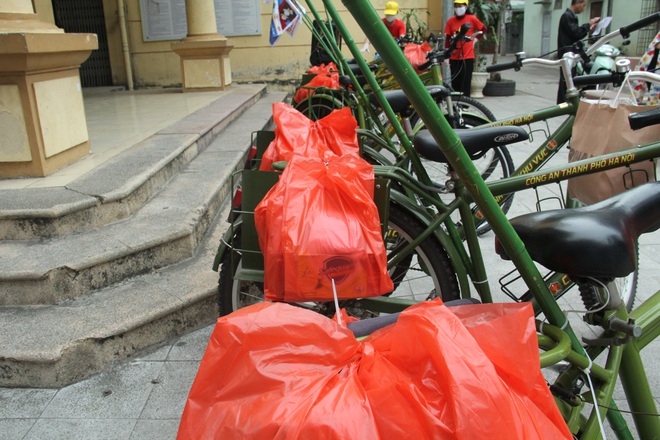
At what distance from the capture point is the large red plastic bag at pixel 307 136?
291 centimetres

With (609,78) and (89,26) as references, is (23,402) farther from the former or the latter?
(89,26)

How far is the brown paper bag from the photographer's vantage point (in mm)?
2297

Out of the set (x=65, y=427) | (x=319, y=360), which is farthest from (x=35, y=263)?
(x=319, y=360)

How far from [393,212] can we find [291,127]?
0.86 m

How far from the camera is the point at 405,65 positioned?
1.11 metres

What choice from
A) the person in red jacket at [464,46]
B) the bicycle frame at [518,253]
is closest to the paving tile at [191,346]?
the bicycle frame at [518,253]

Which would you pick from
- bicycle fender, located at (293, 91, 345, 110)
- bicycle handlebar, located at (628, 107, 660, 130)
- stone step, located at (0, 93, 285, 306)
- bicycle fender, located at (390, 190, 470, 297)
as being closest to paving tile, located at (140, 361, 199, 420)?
stone step, located at (0, 93, 285, 306)

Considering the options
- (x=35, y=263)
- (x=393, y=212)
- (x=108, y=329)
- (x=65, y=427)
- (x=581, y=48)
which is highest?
(x=581, y=48)

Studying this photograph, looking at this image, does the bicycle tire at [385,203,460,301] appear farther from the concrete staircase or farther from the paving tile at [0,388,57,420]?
the paving tile at [0,388,57,420]

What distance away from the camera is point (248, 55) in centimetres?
1141

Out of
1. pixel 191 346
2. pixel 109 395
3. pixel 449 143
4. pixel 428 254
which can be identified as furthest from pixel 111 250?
pixel 449 143

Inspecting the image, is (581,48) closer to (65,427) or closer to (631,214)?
(631,214)

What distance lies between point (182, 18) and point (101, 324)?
963cm

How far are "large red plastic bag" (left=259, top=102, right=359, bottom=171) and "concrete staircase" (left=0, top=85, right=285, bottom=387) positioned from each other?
772mm
